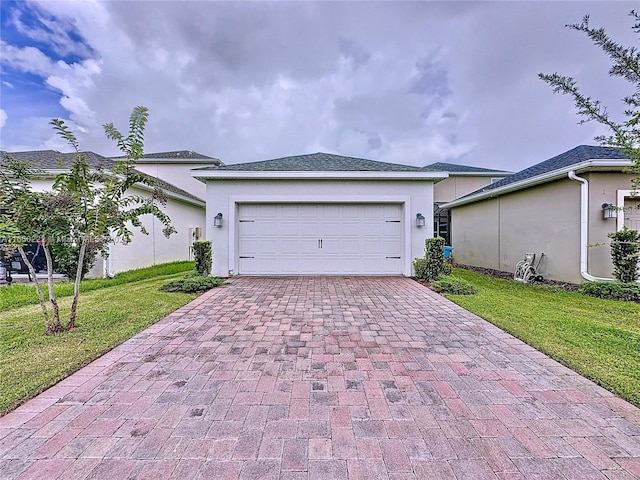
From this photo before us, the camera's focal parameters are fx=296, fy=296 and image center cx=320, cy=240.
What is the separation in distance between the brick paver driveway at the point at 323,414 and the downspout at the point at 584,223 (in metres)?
4.75

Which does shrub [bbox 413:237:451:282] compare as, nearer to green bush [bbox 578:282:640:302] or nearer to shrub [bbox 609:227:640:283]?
green bush [bbox 578:282:640:302]

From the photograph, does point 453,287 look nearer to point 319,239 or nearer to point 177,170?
point 319,239

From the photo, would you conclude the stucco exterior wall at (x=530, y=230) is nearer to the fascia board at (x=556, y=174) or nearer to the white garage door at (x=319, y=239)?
the fascia board at (x=556, y=174)

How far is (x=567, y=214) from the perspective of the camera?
730cm

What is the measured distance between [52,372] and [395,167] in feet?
28.1

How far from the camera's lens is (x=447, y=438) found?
1959 mm

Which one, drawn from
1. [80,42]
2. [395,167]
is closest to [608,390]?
[395,167]

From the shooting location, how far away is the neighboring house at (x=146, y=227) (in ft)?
28.6

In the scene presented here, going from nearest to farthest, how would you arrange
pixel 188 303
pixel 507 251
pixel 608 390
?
pixel 608 390 → pixel 188 303 → pixel 507 251

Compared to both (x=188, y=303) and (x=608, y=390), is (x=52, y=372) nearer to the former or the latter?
(x=188, y=303)

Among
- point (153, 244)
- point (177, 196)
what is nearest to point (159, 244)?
point (153, 244)

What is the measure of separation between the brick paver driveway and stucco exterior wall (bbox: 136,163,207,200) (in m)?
14.5

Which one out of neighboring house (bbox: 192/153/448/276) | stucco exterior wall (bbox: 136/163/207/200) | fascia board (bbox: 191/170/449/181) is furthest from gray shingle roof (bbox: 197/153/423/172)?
stucco exterior wall (bbox: 136/163/207/200)

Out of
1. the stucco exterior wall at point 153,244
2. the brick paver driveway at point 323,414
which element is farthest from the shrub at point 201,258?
the brick paver driveway at point 323,414
